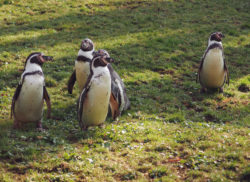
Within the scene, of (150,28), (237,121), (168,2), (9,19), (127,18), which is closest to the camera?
(237,121)

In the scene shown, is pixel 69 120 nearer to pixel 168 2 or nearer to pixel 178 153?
pixel 178 153

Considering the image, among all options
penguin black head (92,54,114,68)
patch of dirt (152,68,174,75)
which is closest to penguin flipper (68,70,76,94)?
penguin black head (92,54,114,68)

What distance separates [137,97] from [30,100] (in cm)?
334

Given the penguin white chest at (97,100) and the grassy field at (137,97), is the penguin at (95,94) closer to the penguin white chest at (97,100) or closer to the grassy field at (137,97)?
the penguin white chest at (97,100)

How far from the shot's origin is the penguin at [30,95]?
6.40 metres

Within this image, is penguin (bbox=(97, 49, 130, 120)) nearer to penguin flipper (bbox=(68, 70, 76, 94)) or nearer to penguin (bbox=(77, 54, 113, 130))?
penguin (bbox=(77, 54, 113, 130))

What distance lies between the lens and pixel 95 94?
6.59 m

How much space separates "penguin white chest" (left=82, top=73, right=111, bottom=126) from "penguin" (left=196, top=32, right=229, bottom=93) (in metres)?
4.13

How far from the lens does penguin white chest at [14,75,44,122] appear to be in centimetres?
639

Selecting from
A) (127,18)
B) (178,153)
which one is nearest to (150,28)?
(127,18)

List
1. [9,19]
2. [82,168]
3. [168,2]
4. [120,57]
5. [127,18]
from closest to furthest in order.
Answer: [82,168] → [120,57] → [9,19] → [127,18] → [168,2]

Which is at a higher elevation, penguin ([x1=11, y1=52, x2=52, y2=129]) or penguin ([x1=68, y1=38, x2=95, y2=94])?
penguin ([x1=68, y1=38, x2=95, y2=94])

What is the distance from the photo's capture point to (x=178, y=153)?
19.6 feet

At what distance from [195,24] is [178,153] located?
38.5 feet
